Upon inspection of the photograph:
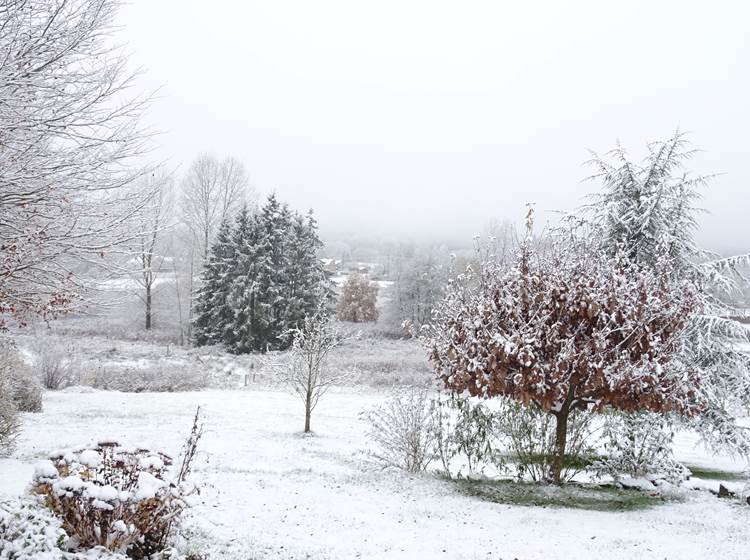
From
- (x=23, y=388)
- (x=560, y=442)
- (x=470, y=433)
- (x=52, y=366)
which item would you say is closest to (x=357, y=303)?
(x=52, y=366)

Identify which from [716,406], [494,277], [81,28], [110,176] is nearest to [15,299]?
[110,176]

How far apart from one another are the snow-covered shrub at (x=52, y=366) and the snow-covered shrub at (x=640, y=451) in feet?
63.9

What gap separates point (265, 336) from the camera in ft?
113

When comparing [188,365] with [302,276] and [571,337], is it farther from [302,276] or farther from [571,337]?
[571,337]

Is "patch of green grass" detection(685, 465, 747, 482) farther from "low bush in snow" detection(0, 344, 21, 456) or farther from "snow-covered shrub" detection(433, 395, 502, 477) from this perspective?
"low bush in snow" detection(0, 344, 21, 456)

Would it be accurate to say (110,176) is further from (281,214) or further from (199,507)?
(281,214)

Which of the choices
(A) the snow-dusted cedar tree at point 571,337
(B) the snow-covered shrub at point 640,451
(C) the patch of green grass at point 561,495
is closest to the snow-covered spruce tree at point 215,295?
(C) the patch of green grass at point 561,495

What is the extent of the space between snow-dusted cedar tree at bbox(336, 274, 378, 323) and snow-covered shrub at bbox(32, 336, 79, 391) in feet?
100

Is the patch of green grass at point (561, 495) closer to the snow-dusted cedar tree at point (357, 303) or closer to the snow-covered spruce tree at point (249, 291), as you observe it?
the snow-covered spruce tree at point (249, 291)

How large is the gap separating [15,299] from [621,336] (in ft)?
26.6

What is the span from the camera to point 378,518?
632 cm

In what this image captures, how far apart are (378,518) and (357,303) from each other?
44059 millimetres

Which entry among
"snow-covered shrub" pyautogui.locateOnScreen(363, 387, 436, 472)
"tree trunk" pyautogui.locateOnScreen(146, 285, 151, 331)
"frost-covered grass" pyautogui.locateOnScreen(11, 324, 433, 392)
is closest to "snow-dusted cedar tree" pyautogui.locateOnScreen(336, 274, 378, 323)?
"frost-covered grass" pyautogui.locateOnScreen(11, 324, 433, 392)

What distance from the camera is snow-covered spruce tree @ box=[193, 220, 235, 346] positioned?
3506 centimetres
